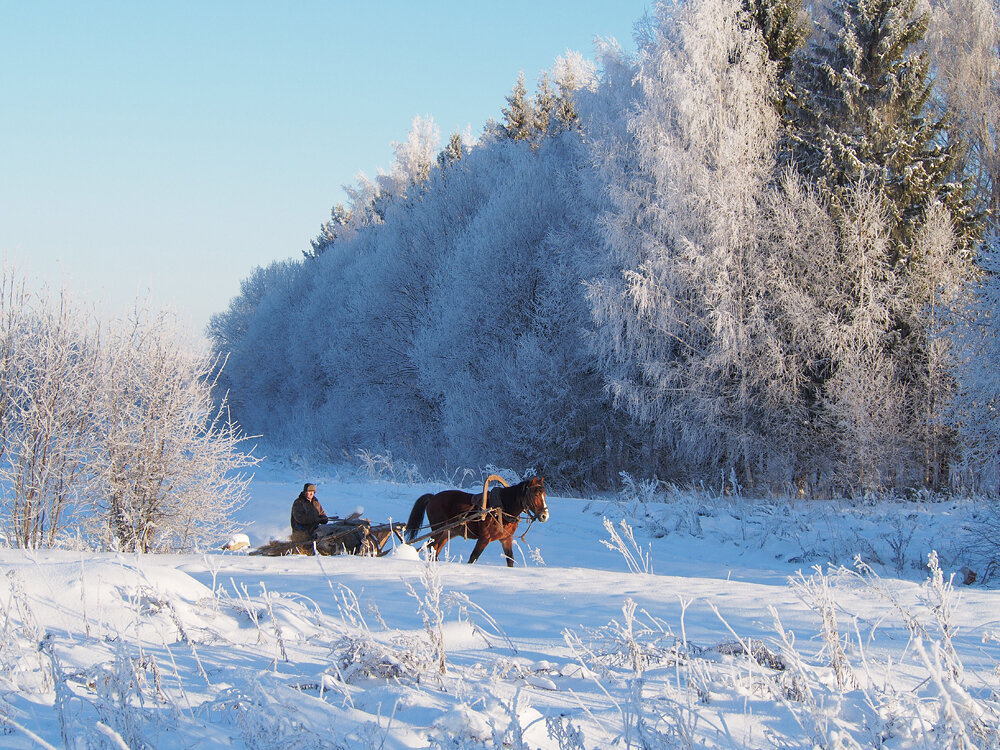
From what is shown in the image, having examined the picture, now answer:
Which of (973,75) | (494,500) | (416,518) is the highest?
(973,75)

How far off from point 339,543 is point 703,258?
464 inches

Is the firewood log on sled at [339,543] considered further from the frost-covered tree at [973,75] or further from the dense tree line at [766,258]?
the frost-covered tree at [973,75]

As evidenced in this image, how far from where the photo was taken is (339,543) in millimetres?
9633

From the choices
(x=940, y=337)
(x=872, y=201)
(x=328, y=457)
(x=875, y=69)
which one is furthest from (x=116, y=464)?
(x=328, y=457)

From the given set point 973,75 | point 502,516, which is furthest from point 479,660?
point 973,75

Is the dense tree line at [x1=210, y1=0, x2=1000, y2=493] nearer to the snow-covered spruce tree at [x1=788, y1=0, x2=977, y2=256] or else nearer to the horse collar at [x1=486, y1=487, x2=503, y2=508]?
the snow-covered spruce tree at [x1=788, y1=0, x2=977, y2=256]

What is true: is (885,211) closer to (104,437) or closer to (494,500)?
(494,500)

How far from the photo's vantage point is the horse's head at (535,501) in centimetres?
885

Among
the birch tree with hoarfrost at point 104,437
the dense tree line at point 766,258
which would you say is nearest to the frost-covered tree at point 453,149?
the dense tree line at point 766,258

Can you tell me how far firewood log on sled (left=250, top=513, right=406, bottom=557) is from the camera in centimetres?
916

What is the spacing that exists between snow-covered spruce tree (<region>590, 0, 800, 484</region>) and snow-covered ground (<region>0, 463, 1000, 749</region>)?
12190mm

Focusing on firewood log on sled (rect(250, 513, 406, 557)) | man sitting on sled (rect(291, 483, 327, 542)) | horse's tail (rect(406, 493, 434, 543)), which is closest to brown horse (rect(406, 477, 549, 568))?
horse's tail (rect(406, 493, 434, 543))

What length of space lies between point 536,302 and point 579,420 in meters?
4.85

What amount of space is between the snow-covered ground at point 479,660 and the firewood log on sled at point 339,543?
73.4 inches
